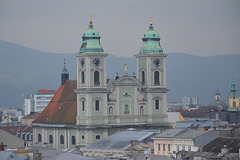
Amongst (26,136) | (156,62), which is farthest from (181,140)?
(26,136)

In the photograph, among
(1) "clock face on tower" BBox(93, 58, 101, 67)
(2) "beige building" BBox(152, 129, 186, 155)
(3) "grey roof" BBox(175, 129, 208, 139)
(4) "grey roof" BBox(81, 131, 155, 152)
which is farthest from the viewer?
(1) "clock face on tower" BBox(93, 58, 101, 67)

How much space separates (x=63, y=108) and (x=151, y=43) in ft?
50.6

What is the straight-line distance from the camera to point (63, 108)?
156750 millimetres

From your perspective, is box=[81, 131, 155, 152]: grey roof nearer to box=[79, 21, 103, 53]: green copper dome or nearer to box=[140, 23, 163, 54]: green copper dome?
box=[79, 21, 103, 53]: green copper dome

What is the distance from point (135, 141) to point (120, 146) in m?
2.56

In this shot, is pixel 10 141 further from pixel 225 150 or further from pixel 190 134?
pixel 225 150

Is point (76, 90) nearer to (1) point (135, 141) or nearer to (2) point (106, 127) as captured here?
(2) point (106, 127)

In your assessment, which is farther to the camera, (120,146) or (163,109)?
(163,109)

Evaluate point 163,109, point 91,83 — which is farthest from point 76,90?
point 163,109

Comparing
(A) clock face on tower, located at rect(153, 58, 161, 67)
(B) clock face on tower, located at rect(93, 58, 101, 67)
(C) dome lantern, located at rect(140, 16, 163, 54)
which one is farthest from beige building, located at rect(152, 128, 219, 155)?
(C) dome lantern, located at rect(140, 16, 163, 54)

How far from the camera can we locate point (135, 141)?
11812cm

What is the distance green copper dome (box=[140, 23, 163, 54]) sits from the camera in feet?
500

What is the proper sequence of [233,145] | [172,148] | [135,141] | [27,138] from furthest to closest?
[27,138], [135,141], [172,148], [233,145]

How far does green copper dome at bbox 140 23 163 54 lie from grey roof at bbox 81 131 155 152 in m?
24.5
